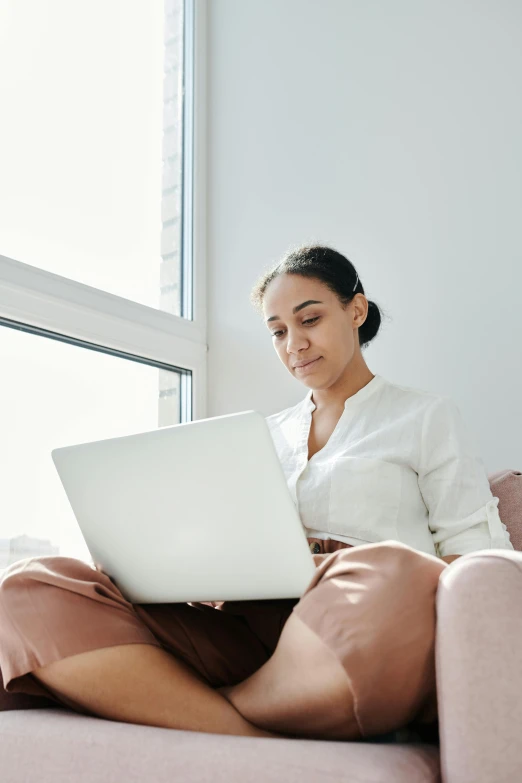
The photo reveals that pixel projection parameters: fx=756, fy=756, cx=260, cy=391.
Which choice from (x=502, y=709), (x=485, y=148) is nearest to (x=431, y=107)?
(x=485, y=148)

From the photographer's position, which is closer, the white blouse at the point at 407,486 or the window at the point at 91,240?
the white blouse at the point at 407,486

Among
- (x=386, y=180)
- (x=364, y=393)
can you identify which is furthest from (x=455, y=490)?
(x=386, y=180)

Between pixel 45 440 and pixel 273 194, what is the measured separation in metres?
1.09

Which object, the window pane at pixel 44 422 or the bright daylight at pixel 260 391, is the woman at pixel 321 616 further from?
the window pane at pixel 44 422

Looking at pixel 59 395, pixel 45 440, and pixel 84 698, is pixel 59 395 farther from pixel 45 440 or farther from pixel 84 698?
pixel 84 698

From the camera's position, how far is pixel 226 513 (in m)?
0.92

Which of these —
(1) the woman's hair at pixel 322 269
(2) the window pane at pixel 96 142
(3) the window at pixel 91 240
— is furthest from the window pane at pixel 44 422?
(1) the woman's hair at pixel 322 269

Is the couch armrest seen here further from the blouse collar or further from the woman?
the blouse collar

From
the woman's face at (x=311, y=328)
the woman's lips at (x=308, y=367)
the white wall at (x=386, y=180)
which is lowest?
the woman's lips at (x=308, y=367)

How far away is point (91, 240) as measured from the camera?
2119mm

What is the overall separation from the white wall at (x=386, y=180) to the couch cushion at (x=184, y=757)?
119cm

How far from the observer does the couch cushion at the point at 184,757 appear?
0.72 m

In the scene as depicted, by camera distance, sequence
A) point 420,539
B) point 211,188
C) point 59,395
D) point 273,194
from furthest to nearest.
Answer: point 211,188
point 273,194
point 59,395
point 420,539

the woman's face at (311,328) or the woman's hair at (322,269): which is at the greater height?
the woman's hair at (322,269)
